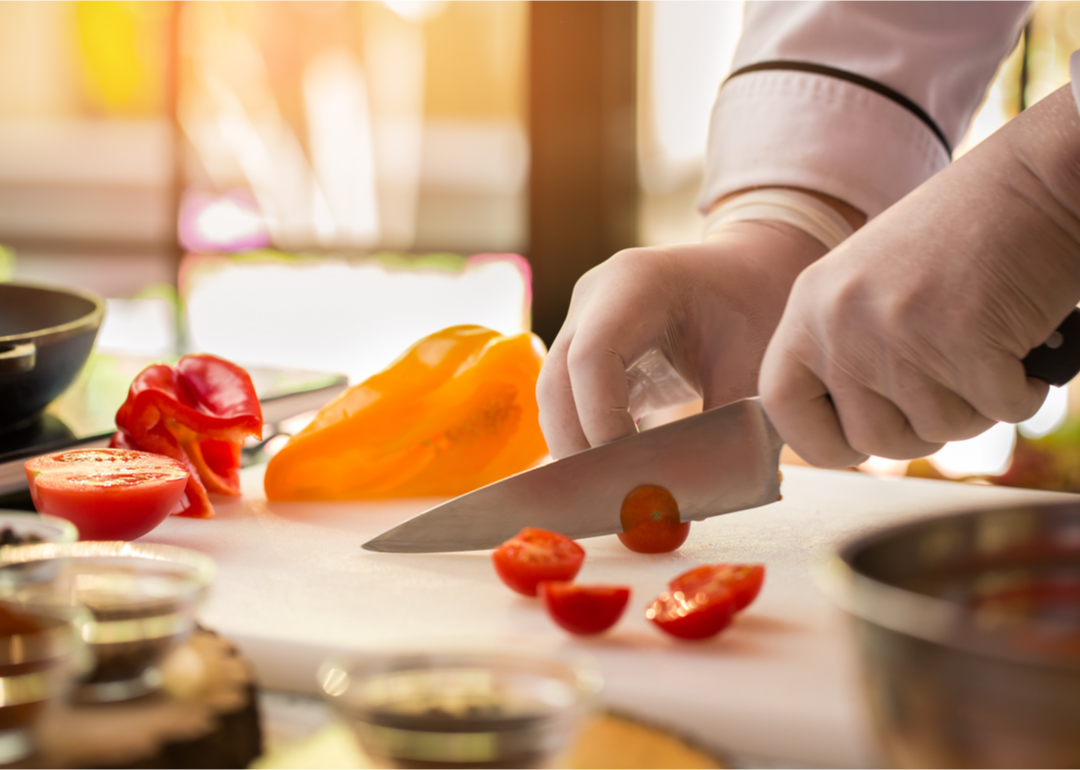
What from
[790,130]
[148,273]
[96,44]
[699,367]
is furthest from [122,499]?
[96,44]

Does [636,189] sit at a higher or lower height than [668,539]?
higher

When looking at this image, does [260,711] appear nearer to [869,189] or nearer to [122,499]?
[122,499]

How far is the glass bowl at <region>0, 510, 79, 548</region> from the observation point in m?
0.65

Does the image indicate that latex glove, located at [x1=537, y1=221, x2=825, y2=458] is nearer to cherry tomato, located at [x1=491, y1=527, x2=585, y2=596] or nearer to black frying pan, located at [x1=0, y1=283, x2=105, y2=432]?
cherry tomato, located at [x1=491, y1=527, x2=585, y2=596]

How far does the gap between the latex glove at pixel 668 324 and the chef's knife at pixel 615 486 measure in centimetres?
5

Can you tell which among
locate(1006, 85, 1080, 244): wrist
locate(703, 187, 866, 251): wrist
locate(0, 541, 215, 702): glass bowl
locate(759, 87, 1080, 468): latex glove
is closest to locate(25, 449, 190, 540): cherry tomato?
locate(0, 541, 215, 702): glass bowl

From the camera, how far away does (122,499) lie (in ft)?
3.02

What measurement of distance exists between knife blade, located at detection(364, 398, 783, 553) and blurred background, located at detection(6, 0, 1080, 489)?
97.0 inches

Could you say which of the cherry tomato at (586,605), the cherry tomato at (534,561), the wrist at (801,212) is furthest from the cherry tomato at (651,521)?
the wrist at (801,212)

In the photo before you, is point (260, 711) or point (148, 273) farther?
point (148, 273)

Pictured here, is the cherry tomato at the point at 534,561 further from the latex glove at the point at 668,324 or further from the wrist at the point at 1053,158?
the wrist at the point at 1053,158

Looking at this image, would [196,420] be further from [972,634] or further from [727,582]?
[972,634]

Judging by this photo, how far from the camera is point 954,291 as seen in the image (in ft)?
2.67

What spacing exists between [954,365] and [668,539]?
0.31m
